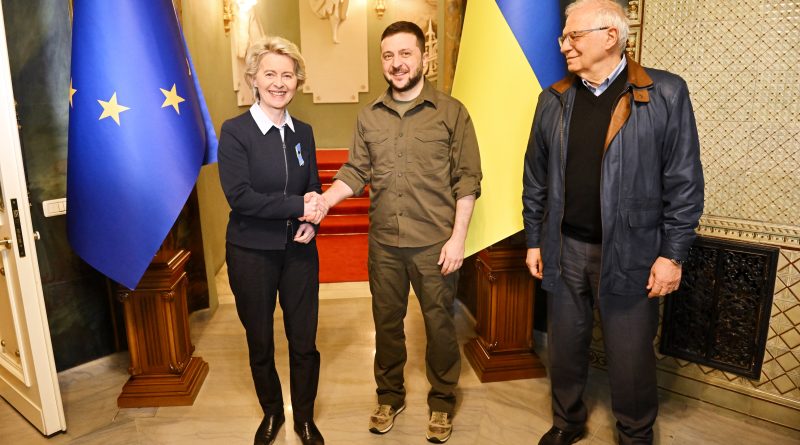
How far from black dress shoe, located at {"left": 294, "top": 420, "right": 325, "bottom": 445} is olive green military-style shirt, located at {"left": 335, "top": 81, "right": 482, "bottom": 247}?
830 mm

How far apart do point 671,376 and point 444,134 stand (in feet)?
5.41

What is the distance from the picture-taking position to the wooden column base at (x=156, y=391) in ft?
8.86

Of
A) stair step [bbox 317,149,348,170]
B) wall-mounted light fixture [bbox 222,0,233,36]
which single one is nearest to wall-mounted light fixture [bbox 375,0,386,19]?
stair step [bbox 317,149,348,170]

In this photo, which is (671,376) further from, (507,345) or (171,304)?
(171,304)

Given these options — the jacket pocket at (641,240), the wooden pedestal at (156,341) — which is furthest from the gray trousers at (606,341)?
the wooden pedestal at (156,341)

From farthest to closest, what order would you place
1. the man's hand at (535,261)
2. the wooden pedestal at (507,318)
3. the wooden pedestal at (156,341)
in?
the wooden pedestal at (507,318)
the wooden pedestal at (156,341)
the man's hand at (535,261)

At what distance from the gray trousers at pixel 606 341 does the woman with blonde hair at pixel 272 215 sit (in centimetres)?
98

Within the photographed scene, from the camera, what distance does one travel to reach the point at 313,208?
2070 mm

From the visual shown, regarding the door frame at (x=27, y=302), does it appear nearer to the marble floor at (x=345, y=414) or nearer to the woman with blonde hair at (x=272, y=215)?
the marble floor at (x=345, y=414)

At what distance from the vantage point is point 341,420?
8.38 feet

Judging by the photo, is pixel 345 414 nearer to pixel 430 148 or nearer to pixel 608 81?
pixel 430 148

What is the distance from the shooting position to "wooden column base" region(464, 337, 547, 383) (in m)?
2.89

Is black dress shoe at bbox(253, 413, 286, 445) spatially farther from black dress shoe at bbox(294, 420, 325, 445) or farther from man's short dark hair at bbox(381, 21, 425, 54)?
man's short dark hair at bbox(381, 21, 425, 54)

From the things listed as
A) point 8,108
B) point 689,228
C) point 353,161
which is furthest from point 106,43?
point 689,228
